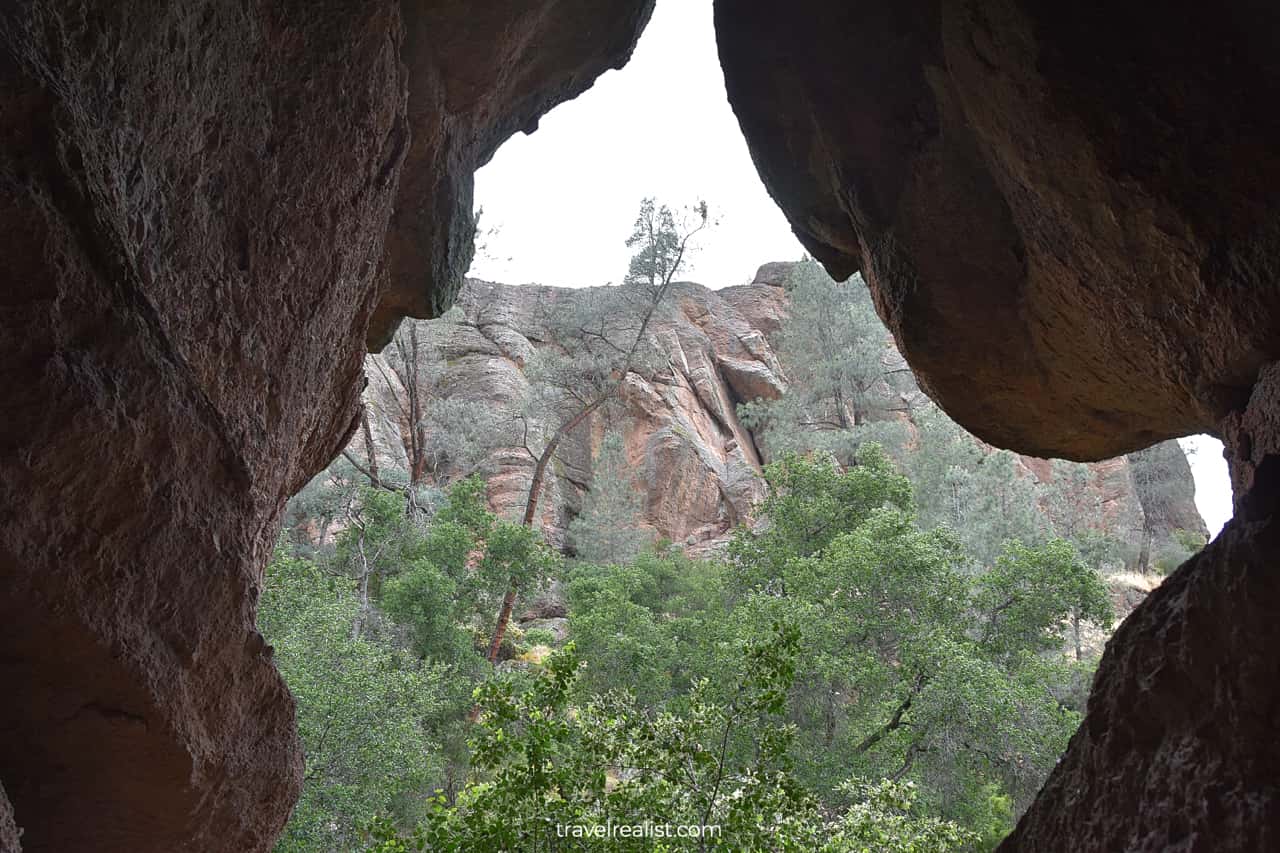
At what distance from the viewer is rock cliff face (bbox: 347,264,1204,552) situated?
88.4 feet

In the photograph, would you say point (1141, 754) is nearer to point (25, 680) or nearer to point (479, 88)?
point (25, 680)

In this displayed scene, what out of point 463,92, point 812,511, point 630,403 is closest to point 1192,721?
point 463,92

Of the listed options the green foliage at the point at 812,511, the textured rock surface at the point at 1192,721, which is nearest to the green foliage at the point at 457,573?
the green foliage at the point at 812,511

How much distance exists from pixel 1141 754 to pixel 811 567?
11.4m

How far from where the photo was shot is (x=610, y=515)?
26828 millimetres

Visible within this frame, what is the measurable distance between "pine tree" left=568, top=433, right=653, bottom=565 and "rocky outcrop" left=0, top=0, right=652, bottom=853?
2152 centimetres

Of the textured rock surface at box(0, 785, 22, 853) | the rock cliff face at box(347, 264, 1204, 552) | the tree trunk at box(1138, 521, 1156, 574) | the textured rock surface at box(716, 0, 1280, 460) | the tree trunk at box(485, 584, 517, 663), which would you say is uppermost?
the rock cliff face at box(347, 264, 1204, 552)

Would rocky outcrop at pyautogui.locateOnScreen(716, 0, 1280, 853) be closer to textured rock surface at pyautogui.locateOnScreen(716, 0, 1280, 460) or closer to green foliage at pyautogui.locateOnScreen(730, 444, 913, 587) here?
textured rock surface at pyautogui.locateOnScreen(716, 0, 1280, 460)

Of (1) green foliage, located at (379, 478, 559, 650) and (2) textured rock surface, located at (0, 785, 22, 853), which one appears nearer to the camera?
(2) textured rock surface, located at (0, 785, 22, 853)

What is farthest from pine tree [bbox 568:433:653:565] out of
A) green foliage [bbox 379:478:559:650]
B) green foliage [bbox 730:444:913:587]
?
green foliage [bbox 730:444:913:587]

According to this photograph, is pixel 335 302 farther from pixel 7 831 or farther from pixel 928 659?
pixel 928 659

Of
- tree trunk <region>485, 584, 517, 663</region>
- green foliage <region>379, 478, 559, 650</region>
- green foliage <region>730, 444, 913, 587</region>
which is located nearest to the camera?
green foliage <region>379, 478, 559, 650</region>

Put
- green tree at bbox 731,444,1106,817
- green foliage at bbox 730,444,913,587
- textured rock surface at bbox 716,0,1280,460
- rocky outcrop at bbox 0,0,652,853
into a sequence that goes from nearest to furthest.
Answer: rocky outcrop at bbox 0,0,652,853 < textured rock surface at bbox 716,0,1280,460 < green tree at bbox 731,444,1106,817 < green foliage at bbox 730,444,913,587

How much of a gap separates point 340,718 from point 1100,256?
9.19m
